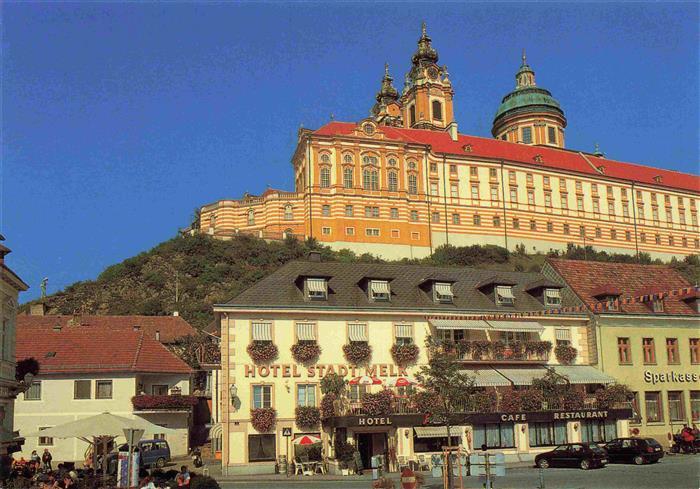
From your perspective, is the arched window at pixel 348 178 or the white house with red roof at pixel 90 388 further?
the arched window at pixel 348 178

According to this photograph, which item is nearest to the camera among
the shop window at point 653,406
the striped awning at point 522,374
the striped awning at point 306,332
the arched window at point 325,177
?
the striped awning at point 306,332

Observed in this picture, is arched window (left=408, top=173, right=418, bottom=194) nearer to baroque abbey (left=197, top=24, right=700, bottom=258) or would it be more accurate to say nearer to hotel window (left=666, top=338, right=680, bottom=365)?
baroque abbey (left=197, top=24, right=700, bottom=258)

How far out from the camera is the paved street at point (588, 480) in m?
27.0

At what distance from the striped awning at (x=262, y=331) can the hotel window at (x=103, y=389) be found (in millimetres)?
11406

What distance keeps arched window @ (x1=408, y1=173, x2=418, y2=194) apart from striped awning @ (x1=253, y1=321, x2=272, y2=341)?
214ft

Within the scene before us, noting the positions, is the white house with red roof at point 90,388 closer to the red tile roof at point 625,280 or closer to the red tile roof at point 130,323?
the red tile roof at point 130,323

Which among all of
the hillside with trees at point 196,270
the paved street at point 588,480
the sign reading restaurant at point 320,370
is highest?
the hillside with trees at point 196,270

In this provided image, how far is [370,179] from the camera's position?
100375 millimetres

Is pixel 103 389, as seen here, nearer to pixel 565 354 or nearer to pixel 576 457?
pixel 565 354

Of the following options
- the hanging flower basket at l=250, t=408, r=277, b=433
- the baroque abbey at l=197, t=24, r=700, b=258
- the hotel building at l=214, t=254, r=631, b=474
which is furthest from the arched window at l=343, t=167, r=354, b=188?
the hanging flower basket at l=250, t=408, r=277, b=433

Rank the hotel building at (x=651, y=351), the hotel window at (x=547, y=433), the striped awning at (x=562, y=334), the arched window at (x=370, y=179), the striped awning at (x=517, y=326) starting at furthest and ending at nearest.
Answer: the arched window at (x=370, y=179) < the hotel building at (x=651, y=351) < the striped awning at (x=562, y=334) < the striped awning at (x=517, y=326) < the hotel window at (x=547, y=433)

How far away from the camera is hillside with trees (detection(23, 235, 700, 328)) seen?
8669cm

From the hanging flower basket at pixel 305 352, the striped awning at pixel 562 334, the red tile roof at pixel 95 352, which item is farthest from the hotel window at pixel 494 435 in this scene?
the red tile roof at pixel 95 352

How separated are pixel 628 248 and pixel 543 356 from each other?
255 ft
